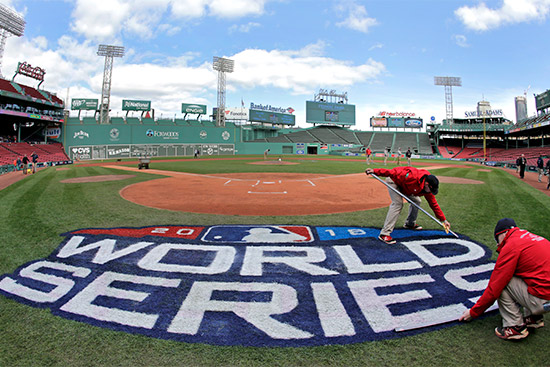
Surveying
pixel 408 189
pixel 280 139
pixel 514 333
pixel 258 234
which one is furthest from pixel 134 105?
pixel 514 333

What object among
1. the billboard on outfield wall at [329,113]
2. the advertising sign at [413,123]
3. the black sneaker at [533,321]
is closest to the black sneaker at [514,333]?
the black sneaker at [533,321]

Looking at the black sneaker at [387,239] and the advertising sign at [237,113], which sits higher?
the advertising sign at [237,113]

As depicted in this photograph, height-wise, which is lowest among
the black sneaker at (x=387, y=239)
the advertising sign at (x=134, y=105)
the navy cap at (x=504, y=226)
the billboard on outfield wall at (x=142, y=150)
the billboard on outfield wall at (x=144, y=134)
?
the black sneaker at (x=387, y=239)

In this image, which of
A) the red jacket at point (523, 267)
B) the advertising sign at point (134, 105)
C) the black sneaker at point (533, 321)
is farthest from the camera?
the advertising sign at point (134, 105)

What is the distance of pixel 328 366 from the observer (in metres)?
2.99

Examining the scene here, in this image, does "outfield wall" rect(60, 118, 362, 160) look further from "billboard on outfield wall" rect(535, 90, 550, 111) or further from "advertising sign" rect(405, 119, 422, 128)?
"billboard on outfield wall" rect(535, 90, 550, 111)

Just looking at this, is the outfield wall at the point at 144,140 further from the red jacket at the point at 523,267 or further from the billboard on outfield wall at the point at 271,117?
the red jacket at the point at 523,267

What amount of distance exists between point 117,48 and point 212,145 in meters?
26.1

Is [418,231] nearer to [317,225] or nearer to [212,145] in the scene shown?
[317,225]

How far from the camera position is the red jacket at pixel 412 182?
6.48 meters

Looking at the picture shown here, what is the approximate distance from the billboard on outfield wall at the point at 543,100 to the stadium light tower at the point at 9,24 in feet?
291

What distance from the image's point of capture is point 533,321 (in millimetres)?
3553

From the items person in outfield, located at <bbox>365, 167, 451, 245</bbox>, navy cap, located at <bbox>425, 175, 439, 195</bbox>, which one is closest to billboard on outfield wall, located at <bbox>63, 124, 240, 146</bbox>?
person in outfield, located at <bbox>365, 167, 451, 245</bbox>

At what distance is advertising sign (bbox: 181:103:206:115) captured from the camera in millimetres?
69419
